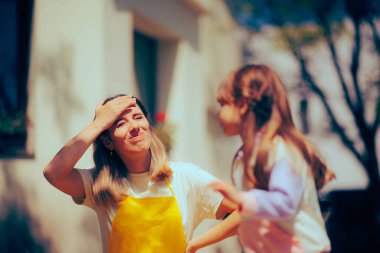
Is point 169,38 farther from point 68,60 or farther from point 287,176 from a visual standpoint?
point 287,176

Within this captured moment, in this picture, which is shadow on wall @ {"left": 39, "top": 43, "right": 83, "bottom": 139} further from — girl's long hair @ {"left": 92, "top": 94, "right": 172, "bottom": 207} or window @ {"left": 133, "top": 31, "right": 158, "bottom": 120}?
girl's long hair @ {"left": 92, "top": 94, "right": 172, "bottom": 207}

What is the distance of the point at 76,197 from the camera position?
2.83 metres

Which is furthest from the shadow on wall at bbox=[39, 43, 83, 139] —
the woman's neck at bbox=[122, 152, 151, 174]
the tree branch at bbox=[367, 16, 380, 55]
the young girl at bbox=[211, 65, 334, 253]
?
the tree branch at bbox=[367, 16, 380, 55]

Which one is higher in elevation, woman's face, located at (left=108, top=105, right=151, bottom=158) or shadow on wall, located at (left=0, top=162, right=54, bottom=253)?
woman's face, located at (left=108, top=105, right=151, bottom=158)

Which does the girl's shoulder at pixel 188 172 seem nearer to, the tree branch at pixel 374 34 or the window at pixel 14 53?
the window at pixel 14 53

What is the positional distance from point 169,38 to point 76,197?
16.2 ft

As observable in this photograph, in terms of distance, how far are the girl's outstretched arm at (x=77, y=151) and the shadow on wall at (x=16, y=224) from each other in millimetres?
2374

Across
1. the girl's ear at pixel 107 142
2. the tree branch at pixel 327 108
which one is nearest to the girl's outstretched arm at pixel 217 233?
the girl's ear at pixel 107 142

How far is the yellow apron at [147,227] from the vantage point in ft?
8.75

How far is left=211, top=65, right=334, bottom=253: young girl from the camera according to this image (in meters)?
2.17

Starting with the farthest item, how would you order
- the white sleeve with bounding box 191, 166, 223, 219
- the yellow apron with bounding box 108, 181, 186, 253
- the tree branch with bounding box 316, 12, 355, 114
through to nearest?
the tree branch with bounding box 316, 12, 355, 114 → the white sleeve with bounding box 191, 166, 223, 219 → the yellow apron with bounding box 108, 181, 186, 253

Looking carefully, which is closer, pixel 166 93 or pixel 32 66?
pixel 32 66

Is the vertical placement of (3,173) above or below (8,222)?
above

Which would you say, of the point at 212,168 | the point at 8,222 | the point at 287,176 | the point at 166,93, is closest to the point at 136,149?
the point at 287,176
